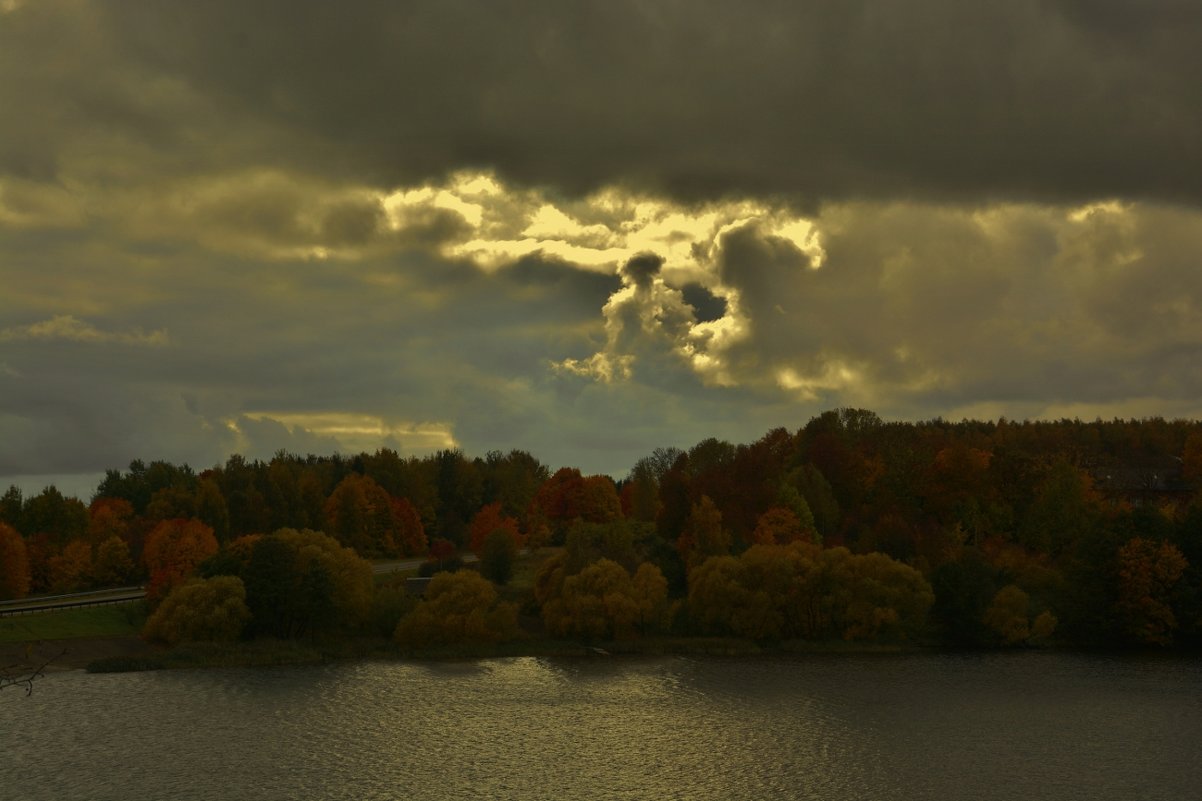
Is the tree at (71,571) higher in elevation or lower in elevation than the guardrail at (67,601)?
higher

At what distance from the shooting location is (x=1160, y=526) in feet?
373

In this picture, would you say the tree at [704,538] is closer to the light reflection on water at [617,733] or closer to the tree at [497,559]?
the tree at [497,559]

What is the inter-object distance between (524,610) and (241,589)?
32682mm

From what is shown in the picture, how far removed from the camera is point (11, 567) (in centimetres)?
13412

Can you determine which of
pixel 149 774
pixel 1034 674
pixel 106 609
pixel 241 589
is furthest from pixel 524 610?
pixel 149 774

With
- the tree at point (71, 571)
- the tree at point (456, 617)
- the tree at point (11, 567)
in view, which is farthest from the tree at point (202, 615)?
the tree at point (71, 571)

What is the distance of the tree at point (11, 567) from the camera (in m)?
134

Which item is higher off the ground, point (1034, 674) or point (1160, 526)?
point (1160, 526)

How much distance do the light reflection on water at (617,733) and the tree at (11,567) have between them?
156 feet

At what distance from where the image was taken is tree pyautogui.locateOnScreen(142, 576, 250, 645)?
10481 centimetres

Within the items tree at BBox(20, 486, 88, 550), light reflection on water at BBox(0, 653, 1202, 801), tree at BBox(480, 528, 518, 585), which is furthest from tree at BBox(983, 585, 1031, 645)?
tree at BBox(20, 486, 88, 550)

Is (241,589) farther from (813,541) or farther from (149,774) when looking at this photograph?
(813,541)

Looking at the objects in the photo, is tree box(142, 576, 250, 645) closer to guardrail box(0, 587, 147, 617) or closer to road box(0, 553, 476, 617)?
guardrail box(0, 587, 147, 617)

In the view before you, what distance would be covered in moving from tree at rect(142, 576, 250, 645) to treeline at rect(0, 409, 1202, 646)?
313 mm
